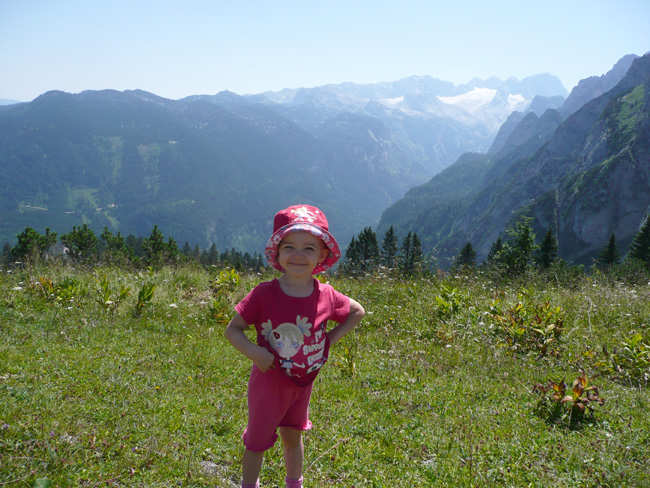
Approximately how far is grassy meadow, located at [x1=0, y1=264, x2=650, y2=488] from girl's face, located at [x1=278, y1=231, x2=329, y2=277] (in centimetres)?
211

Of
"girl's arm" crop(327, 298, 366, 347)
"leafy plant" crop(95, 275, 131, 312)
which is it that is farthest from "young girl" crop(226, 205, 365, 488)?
"leafy plant" crop(95, 275, 131, 312)

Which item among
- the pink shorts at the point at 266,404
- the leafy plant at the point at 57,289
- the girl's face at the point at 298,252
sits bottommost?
the leafy plant at the point at 57,289

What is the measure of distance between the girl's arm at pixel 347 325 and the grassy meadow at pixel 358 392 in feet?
5.02

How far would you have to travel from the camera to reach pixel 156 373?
5.35 m

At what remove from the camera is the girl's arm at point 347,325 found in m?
3.06

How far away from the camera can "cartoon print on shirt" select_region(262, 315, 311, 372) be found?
2.75m

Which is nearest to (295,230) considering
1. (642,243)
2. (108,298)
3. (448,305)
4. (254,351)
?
(254,351)

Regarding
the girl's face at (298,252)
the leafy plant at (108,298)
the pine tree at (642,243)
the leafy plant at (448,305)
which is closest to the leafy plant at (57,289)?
the leafy plant at (108,298)

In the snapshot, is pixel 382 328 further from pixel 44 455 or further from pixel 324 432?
pixel 44 455

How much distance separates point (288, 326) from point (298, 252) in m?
0.54

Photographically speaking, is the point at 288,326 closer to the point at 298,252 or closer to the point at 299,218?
the point at 298,252

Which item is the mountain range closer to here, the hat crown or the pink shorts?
the hat crown

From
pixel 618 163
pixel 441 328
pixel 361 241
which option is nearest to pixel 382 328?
pixel 441 328

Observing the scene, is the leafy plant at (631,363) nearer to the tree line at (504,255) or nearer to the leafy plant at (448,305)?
the leafy plant at (448,305)
